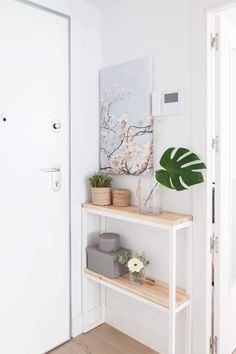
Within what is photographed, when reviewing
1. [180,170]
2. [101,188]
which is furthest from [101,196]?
[180,170]

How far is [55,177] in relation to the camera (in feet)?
6.59

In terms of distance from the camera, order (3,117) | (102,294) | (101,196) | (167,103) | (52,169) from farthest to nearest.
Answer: (102,294)
(101,196)
(52,169)
(167,103)
(3,117)

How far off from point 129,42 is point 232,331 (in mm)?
2076

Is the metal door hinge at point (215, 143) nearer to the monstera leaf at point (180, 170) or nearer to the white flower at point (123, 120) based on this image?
the monstera leaf at point (180, 170)

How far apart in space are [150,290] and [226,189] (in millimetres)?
783

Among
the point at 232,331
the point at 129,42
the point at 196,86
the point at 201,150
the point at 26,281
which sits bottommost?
the point at 232,331

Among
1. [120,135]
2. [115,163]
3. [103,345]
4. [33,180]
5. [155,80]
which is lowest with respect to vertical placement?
[103,345]

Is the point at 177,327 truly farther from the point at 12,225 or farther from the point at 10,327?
the point at 12,225

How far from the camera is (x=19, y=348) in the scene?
1847mm

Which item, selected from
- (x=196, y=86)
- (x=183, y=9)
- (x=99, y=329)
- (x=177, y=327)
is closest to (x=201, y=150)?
(x=196, y=86)

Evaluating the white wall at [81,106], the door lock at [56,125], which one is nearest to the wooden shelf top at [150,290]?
the white wall at [81,106]

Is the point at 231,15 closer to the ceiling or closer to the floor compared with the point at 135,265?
closer to the ceiling

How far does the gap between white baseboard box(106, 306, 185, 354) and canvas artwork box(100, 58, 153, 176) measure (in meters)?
1.07

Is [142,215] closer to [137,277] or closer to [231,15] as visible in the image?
[137,277]
